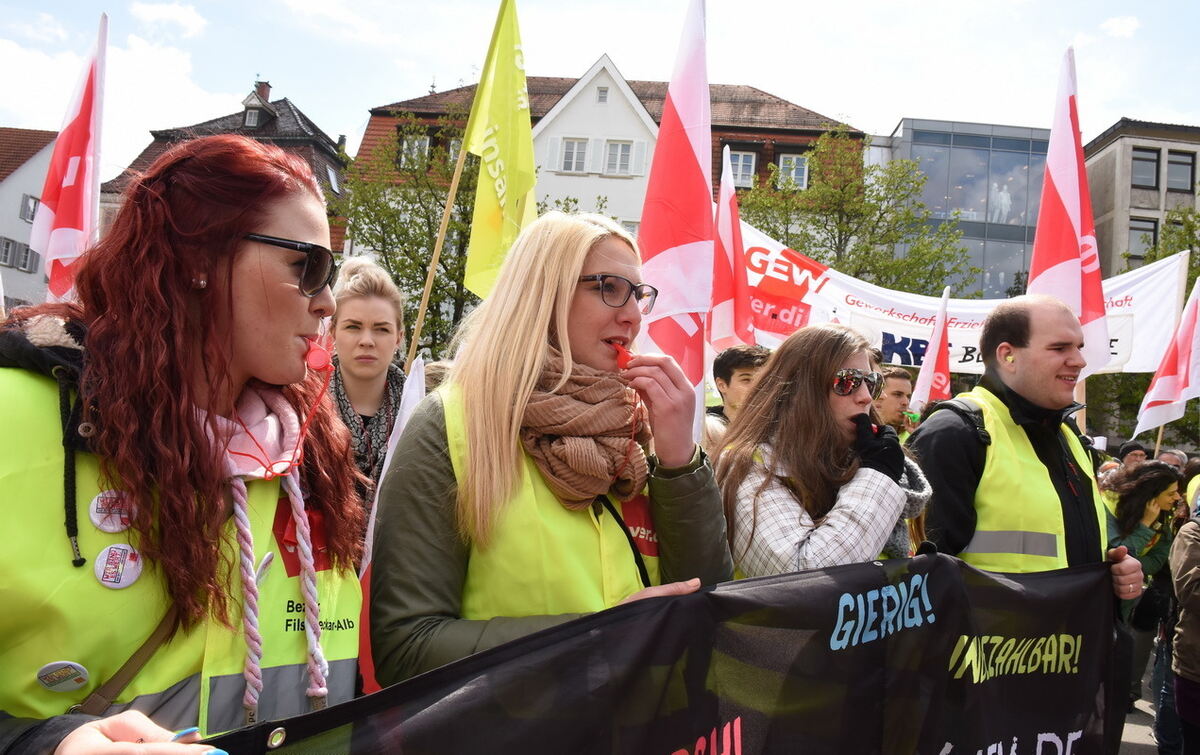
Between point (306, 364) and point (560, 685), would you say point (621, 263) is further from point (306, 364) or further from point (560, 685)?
point (560, 685)

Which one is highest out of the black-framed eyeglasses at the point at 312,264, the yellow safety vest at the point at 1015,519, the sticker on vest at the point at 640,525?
the black-framed eyeglasses at the point at 312,264

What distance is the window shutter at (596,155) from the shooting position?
27.9 meters

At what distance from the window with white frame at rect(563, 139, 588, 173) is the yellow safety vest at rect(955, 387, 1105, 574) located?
26.2 m

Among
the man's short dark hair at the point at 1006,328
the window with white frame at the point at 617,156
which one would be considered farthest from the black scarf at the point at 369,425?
the window with white frame at the point at 617,156

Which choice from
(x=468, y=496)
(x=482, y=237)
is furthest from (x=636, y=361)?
(x=482, y=237)

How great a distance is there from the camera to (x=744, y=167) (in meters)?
29.3

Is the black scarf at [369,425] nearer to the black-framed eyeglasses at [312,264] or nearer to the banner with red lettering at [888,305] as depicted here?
the black-framed eyeglasses at [312,264]

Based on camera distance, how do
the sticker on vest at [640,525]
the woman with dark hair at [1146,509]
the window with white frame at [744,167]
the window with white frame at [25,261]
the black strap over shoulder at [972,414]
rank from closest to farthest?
the sticker on vest at [640,525]
the black strap over shoulder at [972,414]
the woman with dark hair at [1146,509]
the window with white frame at [744,167]
the window with white frame at [25,261]

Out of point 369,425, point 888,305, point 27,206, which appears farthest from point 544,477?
point 27,206

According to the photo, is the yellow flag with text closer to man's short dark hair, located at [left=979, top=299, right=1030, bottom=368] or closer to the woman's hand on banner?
man's short dark hair, located at [left=979, top=299, right=1030, bottom=368]

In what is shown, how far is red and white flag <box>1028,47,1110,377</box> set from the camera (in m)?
5.29

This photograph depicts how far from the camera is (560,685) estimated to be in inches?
55.9

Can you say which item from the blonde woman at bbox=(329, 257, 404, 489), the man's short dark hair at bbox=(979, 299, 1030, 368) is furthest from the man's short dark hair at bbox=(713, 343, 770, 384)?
the blonde woman at bbox=(329, 257, 404, 489)

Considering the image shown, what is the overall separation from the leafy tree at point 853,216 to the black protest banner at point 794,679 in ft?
64.9
